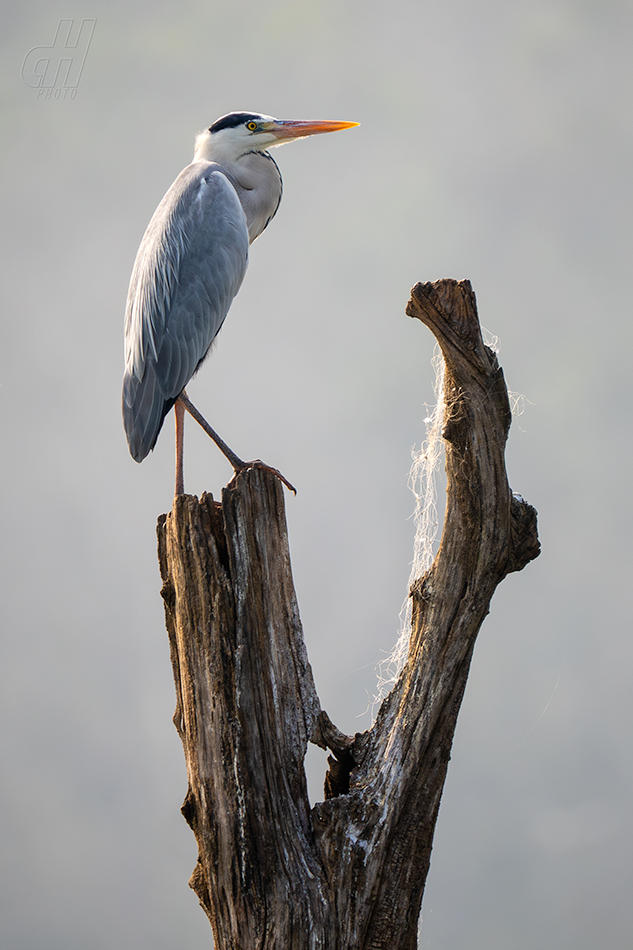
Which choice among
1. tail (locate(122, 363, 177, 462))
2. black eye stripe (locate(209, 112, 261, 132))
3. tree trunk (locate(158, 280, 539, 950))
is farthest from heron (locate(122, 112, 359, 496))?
tree trunk (locate(158, 280, 539, 950))

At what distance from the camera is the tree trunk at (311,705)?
164 cm

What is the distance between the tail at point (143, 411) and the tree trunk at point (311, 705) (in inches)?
12.7

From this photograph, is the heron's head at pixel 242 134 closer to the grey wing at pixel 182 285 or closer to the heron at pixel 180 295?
the heron at pixel 180 295

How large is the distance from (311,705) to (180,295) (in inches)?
52.4

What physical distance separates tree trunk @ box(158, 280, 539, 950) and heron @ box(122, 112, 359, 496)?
0.40 m

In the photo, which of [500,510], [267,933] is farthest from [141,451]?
[267,933]

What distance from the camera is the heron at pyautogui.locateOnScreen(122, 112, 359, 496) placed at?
7.38 ft

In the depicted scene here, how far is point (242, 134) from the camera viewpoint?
9.14 ft

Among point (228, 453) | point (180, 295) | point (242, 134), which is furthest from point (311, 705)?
point (242, 134)

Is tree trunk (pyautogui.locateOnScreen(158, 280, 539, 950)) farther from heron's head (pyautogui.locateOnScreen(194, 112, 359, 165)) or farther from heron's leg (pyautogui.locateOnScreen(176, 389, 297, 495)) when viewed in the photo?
heron's head (pyautogui.locateOnScreen(194, 112, 359, 165))

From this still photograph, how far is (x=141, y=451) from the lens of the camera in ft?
7.06

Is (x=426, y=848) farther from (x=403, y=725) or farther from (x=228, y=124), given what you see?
(x=228, y=124)

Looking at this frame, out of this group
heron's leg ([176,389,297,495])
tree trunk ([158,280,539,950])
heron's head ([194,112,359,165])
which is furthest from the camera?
heron's head ([194,112,359,165])

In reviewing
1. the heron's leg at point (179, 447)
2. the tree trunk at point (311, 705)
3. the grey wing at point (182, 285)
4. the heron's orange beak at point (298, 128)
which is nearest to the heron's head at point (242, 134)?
the heron's orange beak at point (298, 128)
